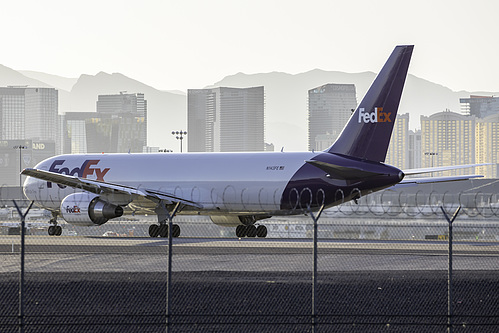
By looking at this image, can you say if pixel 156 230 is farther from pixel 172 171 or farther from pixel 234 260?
pixel 234 260

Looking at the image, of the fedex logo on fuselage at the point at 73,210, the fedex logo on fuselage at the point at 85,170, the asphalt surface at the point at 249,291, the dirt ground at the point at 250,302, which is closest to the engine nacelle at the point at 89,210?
the fedex logo on fuselage at the point at 73,210

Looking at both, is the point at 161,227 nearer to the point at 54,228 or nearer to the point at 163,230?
the point at 163,230

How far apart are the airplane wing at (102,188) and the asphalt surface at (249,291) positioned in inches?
281

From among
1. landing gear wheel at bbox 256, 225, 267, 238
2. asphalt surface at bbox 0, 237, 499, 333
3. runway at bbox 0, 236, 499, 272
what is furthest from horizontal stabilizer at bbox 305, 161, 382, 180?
landing gear wheel at bbox 256, 225, 267, 238

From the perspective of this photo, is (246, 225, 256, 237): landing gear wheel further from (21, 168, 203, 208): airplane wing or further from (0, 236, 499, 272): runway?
(0, 236, 499, 272): runway

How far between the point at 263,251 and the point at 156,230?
9950 millimetres

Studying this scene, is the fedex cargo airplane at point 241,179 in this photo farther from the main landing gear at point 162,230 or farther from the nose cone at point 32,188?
the nose cone at point 32,188

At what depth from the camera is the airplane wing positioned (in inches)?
1441

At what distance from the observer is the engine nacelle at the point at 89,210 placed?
37.2 metres

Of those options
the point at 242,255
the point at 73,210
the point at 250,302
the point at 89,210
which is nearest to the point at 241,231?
the point at 89,210

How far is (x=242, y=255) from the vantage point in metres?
28.6

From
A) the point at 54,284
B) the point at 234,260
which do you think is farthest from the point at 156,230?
the point at 54,284

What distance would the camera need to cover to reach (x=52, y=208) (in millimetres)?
42750

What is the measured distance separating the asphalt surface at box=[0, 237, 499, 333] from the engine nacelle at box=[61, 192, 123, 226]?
732 cm
